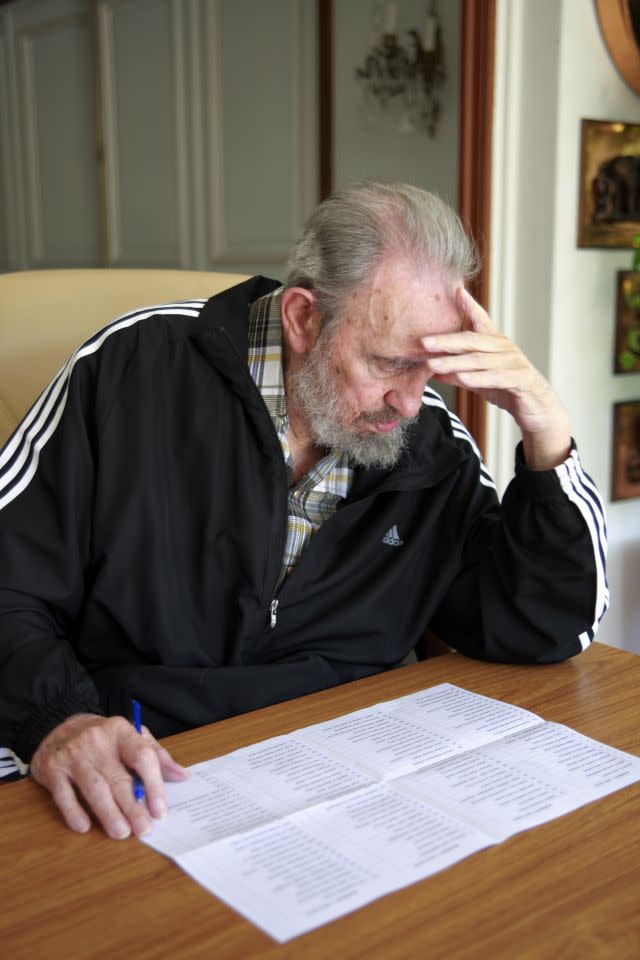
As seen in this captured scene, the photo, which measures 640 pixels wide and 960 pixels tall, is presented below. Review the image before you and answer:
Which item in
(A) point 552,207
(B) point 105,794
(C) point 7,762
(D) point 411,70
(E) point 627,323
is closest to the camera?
(B) point 105,794

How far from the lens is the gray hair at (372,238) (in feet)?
4.22

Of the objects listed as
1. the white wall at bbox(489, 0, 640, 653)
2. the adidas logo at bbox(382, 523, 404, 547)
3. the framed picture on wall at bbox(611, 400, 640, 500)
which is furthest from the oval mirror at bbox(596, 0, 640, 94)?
the adidas logo at bbox(382, 523, 404, 547)

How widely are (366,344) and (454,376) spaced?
0.12 meters

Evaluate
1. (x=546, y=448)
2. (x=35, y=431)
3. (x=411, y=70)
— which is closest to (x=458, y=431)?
(x=546, y=448)

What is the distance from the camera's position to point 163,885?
79cm

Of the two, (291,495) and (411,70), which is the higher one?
(411,70)

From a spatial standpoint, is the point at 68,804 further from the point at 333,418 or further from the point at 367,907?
the point at 333,418

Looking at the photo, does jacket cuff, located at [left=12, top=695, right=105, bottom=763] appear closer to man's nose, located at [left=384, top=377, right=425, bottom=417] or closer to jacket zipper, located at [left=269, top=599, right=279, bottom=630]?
jacket zipper, located at [left=269, top=599, right=279, bottom=630]

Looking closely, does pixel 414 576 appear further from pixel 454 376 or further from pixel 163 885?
pixel 163 885

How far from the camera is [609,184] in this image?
2.44 m

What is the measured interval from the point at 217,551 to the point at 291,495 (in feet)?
0.48

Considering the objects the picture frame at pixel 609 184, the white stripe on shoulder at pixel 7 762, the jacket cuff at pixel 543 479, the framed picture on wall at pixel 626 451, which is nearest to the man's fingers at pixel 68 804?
the white stripe on shoulder at pixel 7 762

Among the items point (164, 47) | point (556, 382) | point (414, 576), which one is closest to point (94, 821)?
point (414, 576)

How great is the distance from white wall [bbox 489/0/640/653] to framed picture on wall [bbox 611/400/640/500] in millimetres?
75
